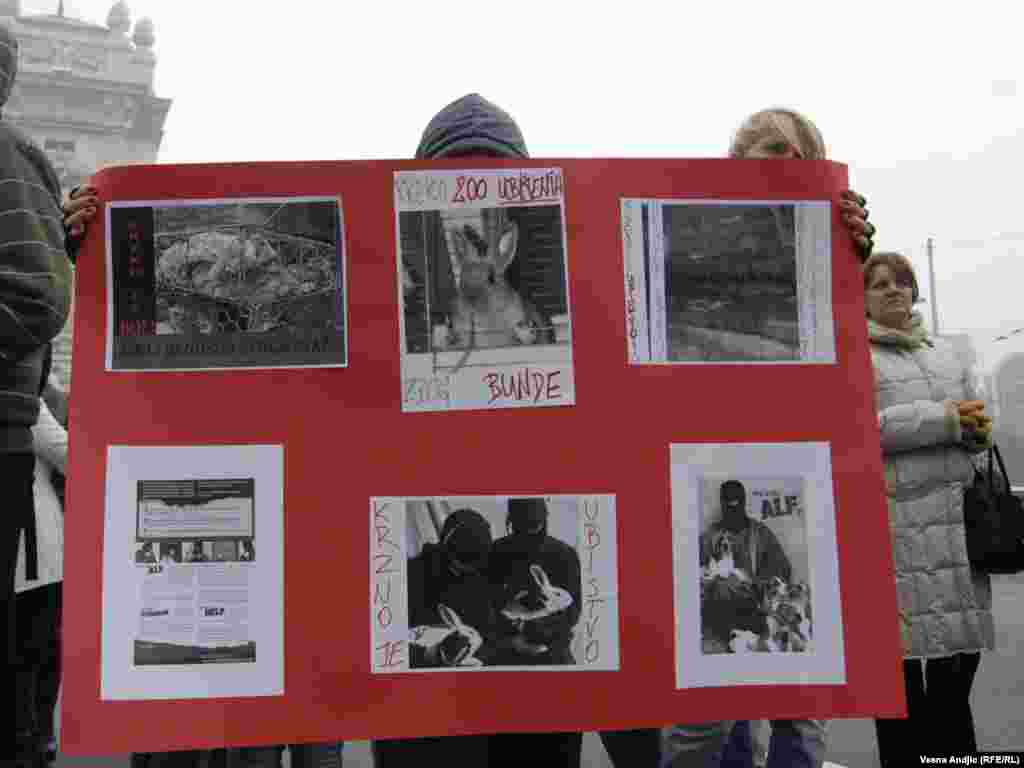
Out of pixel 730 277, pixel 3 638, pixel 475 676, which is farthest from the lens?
pixel 3 638

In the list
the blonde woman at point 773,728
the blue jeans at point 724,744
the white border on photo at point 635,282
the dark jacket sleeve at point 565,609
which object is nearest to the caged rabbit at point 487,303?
the white border on photo at point 635,282

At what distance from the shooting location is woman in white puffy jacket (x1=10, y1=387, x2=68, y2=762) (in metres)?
2.33

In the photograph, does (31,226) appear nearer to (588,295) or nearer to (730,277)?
(588,295)

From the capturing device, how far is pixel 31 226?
2.01 meters

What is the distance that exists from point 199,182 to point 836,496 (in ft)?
4.45

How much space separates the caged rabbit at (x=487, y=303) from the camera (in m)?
1.83

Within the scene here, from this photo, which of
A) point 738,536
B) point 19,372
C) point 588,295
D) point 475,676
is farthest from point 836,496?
point 19,372

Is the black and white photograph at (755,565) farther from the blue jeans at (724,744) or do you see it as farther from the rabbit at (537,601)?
the blue jeans at (724,744)

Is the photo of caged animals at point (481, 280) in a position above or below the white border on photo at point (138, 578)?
above

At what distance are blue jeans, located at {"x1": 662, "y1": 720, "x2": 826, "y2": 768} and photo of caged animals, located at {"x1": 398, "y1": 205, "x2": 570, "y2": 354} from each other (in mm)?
1058

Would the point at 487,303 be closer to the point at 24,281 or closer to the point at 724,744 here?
the point at 24,281

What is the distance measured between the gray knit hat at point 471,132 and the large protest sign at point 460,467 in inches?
3.3

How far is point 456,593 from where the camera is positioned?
1.80 meters

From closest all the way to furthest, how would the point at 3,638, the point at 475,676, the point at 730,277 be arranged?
the point at 475,676 < the point at 730,277 < the point at 3,638
